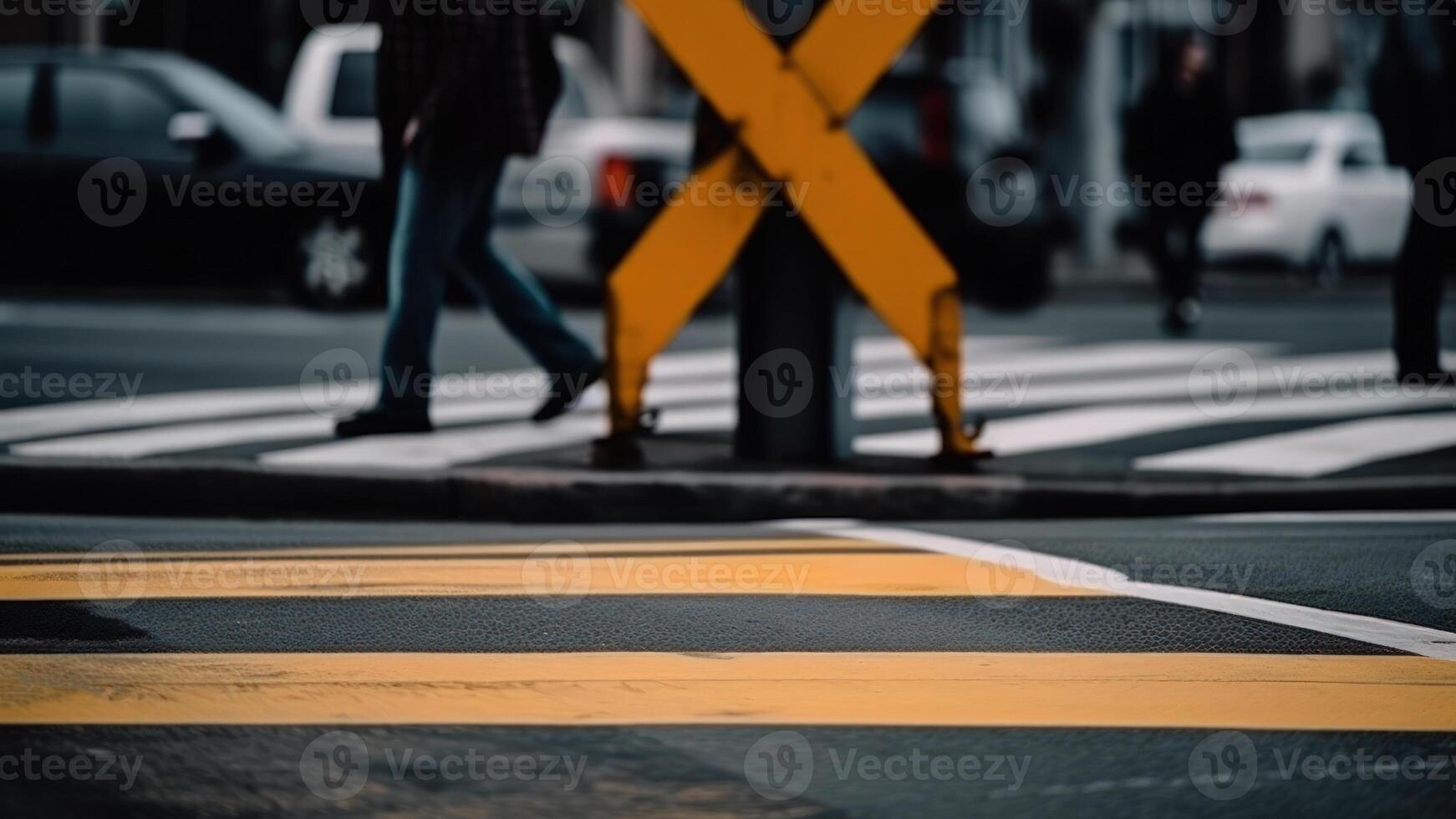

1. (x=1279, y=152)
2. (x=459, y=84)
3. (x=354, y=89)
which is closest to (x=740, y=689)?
(x=459, y=84)

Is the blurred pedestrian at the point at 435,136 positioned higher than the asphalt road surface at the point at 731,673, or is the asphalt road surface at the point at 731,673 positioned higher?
the blurred pedestrian at the point at 435,136

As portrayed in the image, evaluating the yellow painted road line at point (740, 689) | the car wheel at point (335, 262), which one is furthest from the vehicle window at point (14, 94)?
the yellow painted road line at point (740, 689)

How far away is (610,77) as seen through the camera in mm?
30766

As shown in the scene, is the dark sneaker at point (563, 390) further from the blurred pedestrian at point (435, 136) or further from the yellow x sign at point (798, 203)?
the yellow x sign at point (798, 203)

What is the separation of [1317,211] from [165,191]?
10683 mm

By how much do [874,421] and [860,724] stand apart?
17.3 feet

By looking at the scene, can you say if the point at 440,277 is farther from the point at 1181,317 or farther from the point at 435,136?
the point at 1181,317

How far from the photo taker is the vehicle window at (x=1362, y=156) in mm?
22750

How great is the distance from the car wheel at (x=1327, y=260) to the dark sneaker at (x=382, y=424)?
A: 587 inches

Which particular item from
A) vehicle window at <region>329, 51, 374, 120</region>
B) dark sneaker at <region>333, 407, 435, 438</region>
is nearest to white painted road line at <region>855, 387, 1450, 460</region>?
dark sneaker at <region>333, 407, 435, 438</region>

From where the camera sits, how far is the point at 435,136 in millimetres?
8625

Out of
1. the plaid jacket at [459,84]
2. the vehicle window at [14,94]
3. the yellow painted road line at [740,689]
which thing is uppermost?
the plaid jacket at [459,84]

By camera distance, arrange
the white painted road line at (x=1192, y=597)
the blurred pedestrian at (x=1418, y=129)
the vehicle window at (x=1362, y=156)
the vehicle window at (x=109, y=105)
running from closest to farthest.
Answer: the white painted road line at (x=1192, y=597), the blurred pedestrian at (x=1418, y=129), the vehicle window at (x=109, y=105), the vehicle window at (x=1362, y=156)

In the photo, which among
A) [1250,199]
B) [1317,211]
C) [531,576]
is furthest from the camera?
[1250,199]
